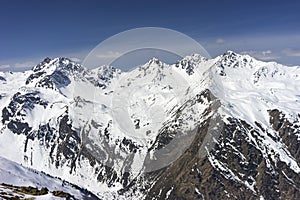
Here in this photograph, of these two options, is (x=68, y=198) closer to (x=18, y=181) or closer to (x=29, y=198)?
(x=29, y=198)

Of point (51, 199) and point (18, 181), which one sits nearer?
point (51, 199)

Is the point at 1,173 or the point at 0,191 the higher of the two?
the point at 0,191

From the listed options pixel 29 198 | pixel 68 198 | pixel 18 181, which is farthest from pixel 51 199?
pixel 18 181

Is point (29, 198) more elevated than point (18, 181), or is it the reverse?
point (29, 198)

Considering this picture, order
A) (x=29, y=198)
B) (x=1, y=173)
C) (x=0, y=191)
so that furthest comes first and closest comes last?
(x=1, y=173) → (x=0, y=191) → (x=29, y=198)

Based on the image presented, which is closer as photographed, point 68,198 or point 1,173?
point 68,198

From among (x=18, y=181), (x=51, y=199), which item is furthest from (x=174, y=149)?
(x=51, y=199)

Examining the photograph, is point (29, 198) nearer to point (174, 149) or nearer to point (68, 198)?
point (68, 198)

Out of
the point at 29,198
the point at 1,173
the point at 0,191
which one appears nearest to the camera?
the point at 29,198

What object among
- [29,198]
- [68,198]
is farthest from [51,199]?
[68,198]
